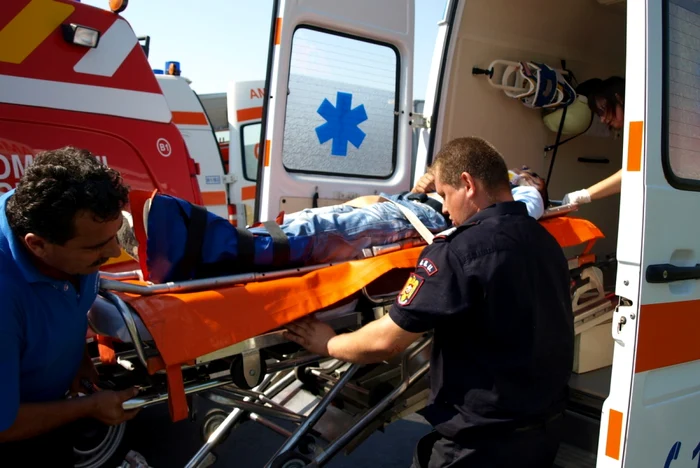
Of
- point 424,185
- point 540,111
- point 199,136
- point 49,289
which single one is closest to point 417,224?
point 424,185

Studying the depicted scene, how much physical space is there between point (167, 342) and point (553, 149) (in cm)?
348

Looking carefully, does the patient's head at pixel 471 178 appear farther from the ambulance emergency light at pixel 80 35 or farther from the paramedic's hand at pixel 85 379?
the ambulance emergency light at pixel 80 35

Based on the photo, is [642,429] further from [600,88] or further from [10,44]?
[10,44]

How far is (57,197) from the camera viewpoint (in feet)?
4.68

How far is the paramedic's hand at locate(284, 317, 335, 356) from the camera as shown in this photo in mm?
1933

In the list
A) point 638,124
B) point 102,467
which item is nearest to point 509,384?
point 638,124

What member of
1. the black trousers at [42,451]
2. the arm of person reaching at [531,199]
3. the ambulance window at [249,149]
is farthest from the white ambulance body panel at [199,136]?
the black trousers at [42,451]

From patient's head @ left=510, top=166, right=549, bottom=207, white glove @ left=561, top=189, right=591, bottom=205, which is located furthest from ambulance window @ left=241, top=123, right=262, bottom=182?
white glove @ left=561, top=189, right=591, bottom=205

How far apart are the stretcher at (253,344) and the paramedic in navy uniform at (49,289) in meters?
0.16

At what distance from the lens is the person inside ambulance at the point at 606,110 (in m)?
3.05

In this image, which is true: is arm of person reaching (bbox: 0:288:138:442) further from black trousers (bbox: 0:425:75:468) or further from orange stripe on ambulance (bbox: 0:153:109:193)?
orange stripe on ambulance (bbox: 0:153:109:193)

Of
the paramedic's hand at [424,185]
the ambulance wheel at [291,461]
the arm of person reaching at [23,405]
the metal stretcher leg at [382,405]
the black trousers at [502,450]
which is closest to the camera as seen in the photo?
the arm of person reaching at [23,405]

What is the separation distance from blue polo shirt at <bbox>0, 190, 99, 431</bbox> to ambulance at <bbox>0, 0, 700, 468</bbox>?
1396 mm

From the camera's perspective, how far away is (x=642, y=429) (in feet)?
5.87
